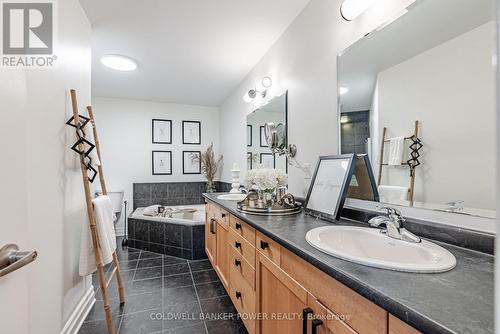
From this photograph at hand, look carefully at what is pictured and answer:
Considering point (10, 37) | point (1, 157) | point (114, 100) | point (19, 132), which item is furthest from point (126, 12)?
point (114, 100)

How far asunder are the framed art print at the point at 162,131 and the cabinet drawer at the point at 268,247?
142 inches

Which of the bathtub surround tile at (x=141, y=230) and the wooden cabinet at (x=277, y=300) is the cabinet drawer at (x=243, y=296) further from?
the bathtub surround tile at (x=141, y=230)

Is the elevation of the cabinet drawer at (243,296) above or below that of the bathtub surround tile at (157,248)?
above

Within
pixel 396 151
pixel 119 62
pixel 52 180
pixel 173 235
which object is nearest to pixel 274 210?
pixel 396 151

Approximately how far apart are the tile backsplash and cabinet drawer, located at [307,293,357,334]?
10.7ft

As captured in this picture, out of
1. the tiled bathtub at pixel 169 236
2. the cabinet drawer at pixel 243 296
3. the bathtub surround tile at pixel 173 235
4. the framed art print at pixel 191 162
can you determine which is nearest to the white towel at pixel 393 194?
the cabinet drawer at pixel 243 296

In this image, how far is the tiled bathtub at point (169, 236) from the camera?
304 cm

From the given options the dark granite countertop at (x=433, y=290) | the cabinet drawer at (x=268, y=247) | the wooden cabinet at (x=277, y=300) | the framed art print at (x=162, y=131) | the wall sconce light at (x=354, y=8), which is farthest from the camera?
the framed art print at (x=162, y=131)

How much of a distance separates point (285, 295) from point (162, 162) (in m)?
3.89

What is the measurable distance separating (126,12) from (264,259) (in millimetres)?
2136

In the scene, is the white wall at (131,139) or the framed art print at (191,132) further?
the framed art print at (191,132)

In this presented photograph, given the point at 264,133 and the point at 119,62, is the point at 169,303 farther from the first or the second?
the point at 119,62

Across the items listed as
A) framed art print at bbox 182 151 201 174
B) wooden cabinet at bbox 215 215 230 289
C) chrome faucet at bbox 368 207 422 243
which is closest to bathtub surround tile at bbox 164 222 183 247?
wooden cabinet at bbox 215 215 230 289

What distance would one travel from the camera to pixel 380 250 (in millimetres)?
1048
